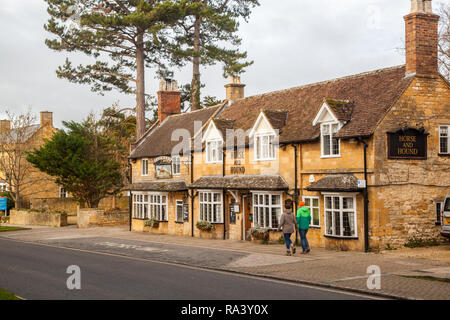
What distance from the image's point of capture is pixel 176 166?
103 ft

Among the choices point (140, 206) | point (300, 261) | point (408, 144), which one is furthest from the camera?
point (140, 206)

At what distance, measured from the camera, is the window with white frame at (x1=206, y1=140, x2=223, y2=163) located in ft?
91.7

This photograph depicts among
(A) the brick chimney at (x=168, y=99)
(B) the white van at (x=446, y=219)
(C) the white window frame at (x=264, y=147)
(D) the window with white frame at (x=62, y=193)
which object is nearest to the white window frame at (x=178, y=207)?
(C) the white window frame at (x=264, y=147)

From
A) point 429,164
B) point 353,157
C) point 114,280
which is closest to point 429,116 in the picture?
point 429,164

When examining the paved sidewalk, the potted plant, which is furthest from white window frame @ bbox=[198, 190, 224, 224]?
the potted plant

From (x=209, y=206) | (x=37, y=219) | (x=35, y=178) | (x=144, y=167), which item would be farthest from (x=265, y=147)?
(x=35, y=178)

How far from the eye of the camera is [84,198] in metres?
41.4

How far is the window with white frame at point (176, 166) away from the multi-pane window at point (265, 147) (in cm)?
687

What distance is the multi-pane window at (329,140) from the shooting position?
71.4ft

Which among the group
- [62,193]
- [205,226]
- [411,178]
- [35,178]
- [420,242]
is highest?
[35,178]

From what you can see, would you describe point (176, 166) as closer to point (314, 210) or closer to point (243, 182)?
point (243, 182)

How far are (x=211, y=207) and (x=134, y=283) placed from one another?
46.8ft

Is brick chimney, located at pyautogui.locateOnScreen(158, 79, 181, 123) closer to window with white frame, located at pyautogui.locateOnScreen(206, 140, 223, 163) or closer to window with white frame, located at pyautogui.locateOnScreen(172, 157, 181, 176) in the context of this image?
window with white frame, located at pyautogui.locateOnScreen(172, 157, 181, 176)
